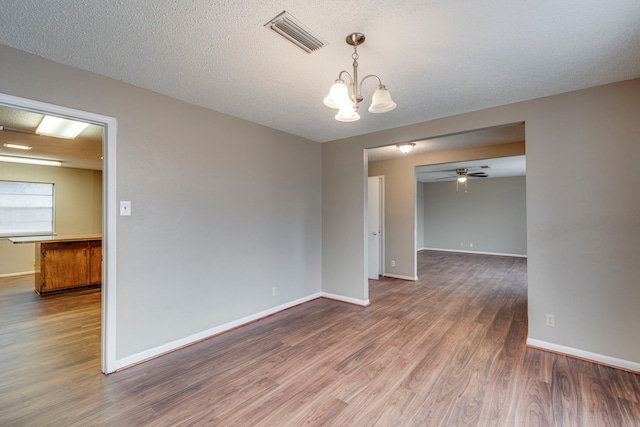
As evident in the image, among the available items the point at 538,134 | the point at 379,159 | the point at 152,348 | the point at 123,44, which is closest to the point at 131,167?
the point at 123,44

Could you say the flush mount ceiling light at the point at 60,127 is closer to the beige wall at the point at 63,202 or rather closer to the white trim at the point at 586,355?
the beige wall at the point at 63,202

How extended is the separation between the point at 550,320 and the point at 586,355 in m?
0.36

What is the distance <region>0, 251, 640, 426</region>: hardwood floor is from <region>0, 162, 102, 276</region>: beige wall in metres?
3.19

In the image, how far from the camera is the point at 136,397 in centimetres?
201

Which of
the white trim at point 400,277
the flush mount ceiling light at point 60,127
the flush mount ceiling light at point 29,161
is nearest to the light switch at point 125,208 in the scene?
the flush mount ceiling light at point 60,127

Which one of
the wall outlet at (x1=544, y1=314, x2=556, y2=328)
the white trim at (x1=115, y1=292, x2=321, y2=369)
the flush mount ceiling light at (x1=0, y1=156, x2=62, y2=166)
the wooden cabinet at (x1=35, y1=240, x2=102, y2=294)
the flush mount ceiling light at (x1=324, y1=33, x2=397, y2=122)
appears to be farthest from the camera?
the flush mount ceiling light at (x1=0, y1=156, x2=62, y2=166)

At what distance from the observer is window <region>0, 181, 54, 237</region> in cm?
589

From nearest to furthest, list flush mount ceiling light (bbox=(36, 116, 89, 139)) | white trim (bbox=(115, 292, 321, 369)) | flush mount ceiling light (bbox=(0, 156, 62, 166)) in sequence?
white trim (bbox=(115, 292, 321, 369))
flush mount ceiling light (bbox=(36, 116, 89, 139))
flush mount ceiling light (bbox=(0, 156, 62, 166))

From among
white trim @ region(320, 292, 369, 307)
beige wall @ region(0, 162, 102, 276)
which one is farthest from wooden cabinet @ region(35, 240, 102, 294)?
white trim @ region(320, 292, 369, 307)

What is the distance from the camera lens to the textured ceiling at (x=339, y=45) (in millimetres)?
1565

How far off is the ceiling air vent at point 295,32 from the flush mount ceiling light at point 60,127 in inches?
110

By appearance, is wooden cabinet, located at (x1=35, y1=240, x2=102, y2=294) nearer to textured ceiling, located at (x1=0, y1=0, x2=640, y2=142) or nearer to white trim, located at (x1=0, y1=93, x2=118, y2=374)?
white trim, located at (x1=0, y1=93, x2=118, y2=374)

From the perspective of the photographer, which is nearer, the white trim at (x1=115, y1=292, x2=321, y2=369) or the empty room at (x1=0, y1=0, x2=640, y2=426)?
the empty room at (x1=0, y1=0, x2=640, y2=426)

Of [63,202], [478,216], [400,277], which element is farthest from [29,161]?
[478,216]
